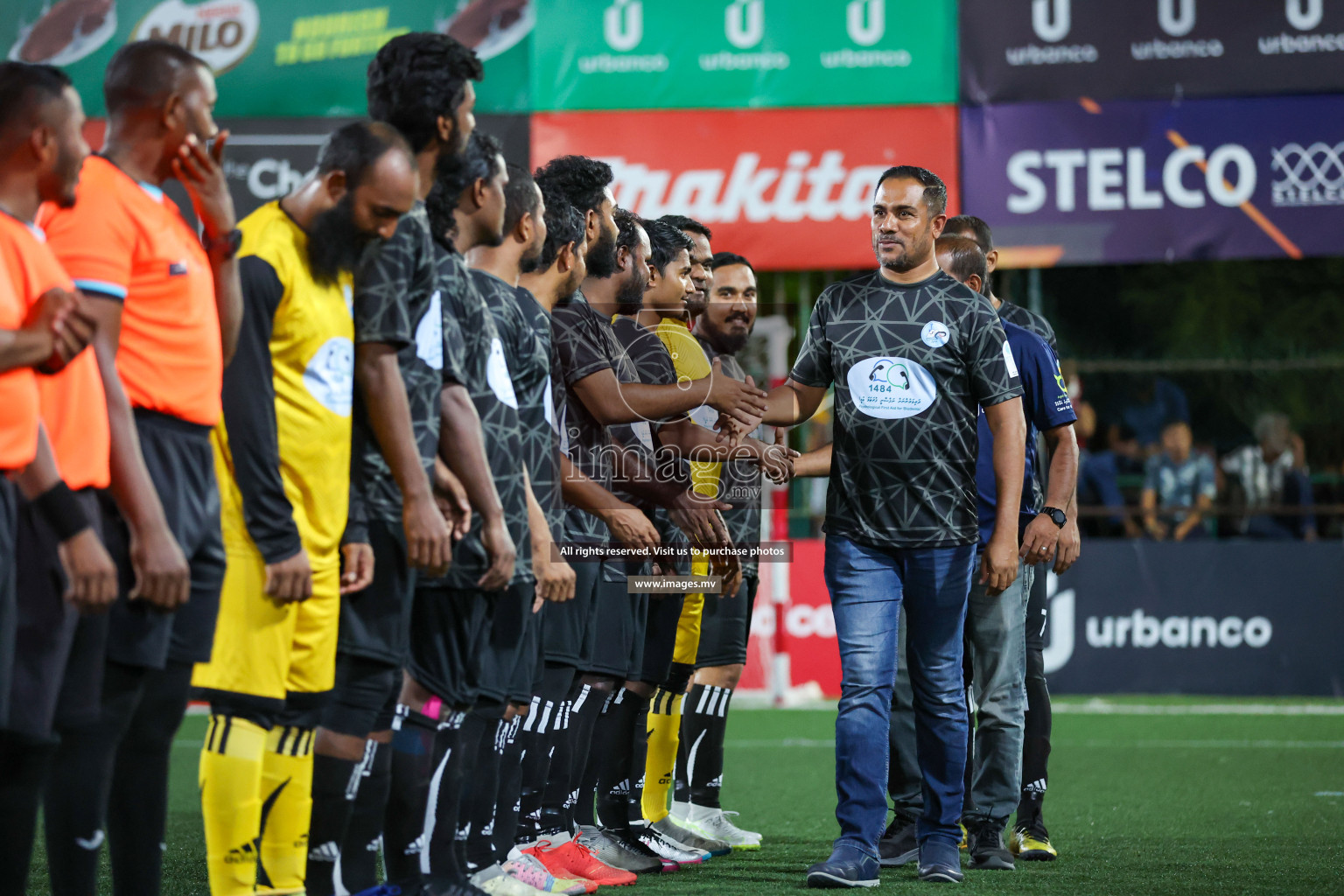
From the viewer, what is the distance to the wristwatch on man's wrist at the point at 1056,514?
5789 millimetres

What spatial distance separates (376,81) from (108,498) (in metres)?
1.42

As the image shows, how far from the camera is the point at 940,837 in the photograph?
199 inches

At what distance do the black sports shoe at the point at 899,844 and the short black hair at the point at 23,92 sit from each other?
377 cm

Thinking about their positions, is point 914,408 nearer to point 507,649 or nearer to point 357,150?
point 507,649

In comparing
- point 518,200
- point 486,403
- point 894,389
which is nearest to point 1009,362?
point 894,389

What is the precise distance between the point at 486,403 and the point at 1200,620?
8.83 m

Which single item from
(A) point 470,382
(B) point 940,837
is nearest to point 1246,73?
(B) point 940,837

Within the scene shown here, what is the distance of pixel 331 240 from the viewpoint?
3.65 metres

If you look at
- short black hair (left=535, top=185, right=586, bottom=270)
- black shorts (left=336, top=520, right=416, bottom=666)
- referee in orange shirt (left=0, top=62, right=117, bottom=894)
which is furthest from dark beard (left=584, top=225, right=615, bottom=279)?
referee in orange shirt (left=0, top=62, right=117, bottom=894)

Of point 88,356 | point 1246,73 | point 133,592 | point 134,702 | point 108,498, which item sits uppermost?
point 1246,73

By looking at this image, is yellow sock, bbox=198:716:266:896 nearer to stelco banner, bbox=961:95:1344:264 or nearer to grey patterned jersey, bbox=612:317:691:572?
grey patterned jersey, bbox=612:317:691:572

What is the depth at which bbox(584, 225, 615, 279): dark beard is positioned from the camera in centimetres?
565

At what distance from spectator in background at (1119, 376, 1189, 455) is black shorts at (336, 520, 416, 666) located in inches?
414

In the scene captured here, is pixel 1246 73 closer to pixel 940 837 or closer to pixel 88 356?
pixel 940 837
